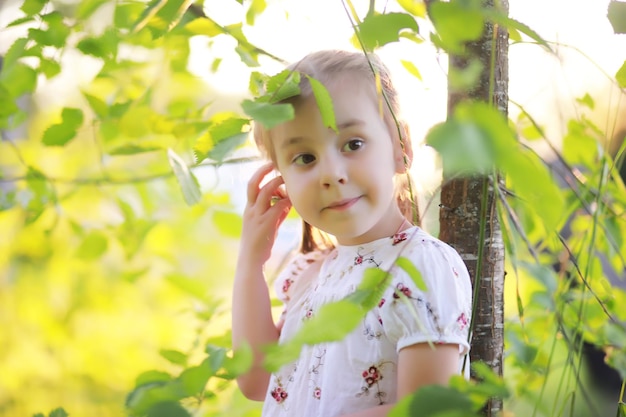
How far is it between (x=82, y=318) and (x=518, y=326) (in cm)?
105

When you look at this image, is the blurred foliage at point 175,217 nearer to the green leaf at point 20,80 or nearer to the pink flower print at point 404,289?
the green leaf at point 20,80

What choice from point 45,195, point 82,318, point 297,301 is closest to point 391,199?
point 297,301

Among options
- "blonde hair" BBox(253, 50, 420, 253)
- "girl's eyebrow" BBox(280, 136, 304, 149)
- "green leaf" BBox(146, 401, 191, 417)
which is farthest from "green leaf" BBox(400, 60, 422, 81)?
"green leaf" BBox(146, 401, 191, 417)

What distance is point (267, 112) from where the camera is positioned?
0.52 meters

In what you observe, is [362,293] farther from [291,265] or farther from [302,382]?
[291,265]

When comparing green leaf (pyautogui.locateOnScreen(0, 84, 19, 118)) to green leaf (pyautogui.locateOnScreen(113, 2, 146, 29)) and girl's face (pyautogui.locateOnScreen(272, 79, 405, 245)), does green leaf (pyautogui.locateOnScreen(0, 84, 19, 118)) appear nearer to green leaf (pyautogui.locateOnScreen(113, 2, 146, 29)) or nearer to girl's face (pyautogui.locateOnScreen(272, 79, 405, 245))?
green leaf (pyautogui.locateOnScreen(113, 2, 146, 29))

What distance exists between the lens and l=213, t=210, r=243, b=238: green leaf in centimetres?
111

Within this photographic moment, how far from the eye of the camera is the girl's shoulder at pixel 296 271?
102 centimetres

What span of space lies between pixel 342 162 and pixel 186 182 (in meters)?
0.22

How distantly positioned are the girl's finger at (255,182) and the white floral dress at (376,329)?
6.5 inches

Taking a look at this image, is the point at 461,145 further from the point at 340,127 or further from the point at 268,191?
the point at 268,191

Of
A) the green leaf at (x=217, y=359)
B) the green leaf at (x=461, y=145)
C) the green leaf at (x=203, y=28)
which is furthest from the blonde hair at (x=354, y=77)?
the green leaf at (x=461, y=145)

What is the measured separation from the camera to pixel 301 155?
82cm

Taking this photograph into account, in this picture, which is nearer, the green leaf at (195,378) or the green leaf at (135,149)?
the green leaf at (195,378)
